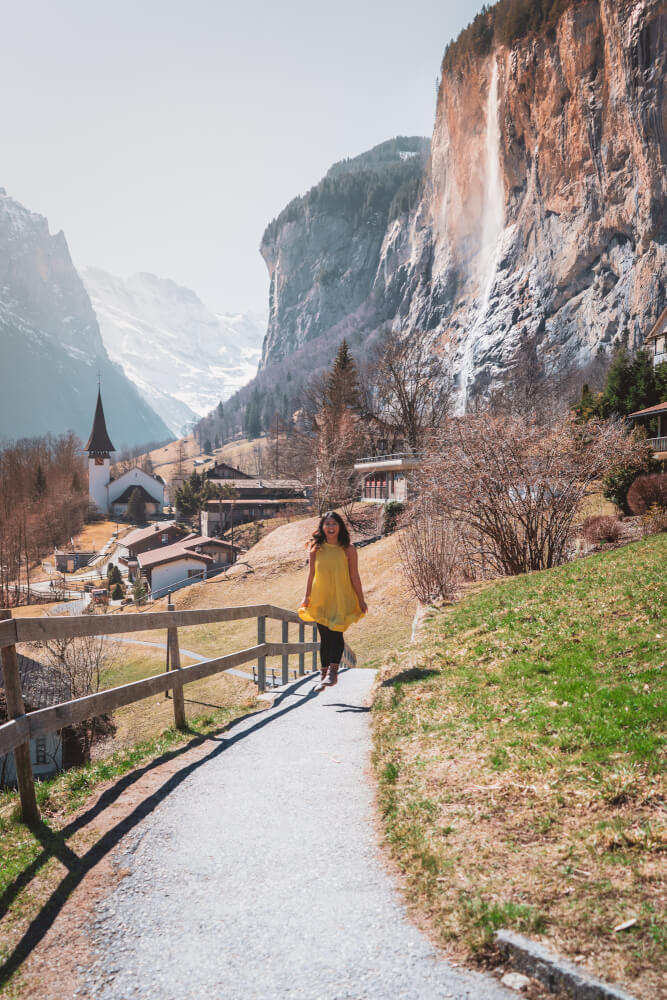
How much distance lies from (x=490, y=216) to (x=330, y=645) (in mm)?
130678

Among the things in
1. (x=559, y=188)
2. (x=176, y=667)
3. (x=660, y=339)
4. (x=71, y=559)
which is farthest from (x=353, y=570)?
(x=559, y=188)

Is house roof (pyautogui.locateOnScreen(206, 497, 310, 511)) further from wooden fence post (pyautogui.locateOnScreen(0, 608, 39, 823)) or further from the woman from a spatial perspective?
wooden fence post (pyautogui.locateOnScreen(0, 608, 39, 823))

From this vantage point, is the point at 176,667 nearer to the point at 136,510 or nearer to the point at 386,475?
the point at 386,475

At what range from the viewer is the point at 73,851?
14.0 feet

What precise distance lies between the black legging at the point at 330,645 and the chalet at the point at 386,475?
38.1m

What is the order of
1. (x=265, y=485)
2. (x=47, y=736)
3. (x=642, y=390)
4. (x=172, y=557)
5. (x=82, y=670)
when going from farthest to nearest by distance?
(x=265, y=485) → (x=172, y=557) → (x=642, y=390) → (x=82, y=670) → (x=47, y=736)

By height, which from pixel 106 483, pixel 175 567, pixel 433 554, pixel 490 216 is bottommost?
pixel 175 567

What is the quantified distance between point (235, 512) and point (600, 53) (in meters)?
78.7

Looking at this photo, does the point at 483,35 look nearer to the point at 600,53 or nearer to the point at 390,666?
the point at 600,53

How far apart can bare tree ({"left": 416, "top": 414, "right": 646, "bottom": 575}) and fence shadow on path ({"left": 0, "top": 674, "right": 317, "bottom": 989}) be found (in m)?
12.7

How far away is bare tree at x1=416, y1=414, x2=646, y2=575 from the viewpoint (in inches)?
704

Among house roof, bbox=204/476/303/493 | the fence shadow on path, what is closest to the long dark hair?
the fence shadow on path

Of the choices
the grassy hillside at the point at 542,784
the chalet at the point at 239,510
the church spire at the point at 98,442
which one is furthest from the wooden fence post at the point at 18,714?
the church spire at the point at 98,442

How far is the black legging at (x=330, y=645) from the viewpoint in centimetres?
878
